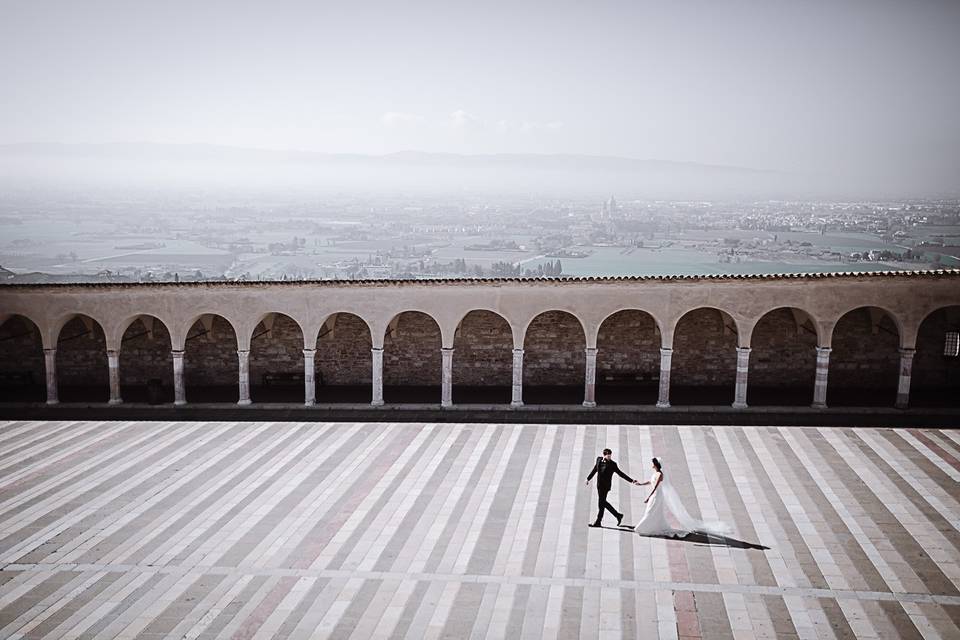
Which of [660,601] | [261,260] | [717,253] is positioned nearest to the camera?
[660,601]

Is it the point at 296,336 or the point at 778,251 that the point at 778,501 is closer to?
the point at 296,336

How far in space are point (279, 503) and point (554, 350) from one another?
12.7 metres

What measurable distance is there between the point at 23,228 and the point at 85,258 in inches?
456

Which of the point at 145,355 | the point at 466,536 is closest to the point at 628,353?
the point at 466,536

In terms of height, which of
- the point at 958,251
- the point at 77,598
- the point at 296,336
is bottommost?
the point at 77,598

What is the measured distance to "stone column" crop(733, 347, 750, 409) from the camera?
2553 centimetres

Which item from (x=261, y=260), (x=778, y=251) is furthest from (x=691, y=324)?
(x=261, y=260)

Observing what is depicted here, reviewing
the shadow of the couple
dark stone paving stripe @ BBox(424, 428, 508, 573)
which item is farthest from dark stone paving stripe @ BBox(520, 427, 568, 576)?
the shadow of the couple

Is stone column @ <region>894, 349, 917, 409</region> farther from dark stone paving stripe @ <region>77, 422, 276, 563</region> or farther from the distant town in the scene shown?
dark stone paving stripe @ <region>77, 422, 276, 563</region>

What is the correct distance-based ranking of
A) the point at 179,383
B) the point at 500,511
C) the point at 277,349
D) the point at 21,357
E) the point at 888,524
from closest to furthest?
the point at 888,524, the point at 500,511, the point at 179,383, the point at 277,349, the point at 21,357

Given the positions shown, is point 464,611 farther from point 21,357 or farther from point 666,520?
point 21,357

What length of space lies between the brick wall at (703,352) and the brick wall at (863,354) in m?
3.29

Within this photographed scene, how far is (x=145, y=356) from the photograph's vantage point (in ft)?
99.1

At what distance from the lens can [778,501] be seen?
59.4 feet
